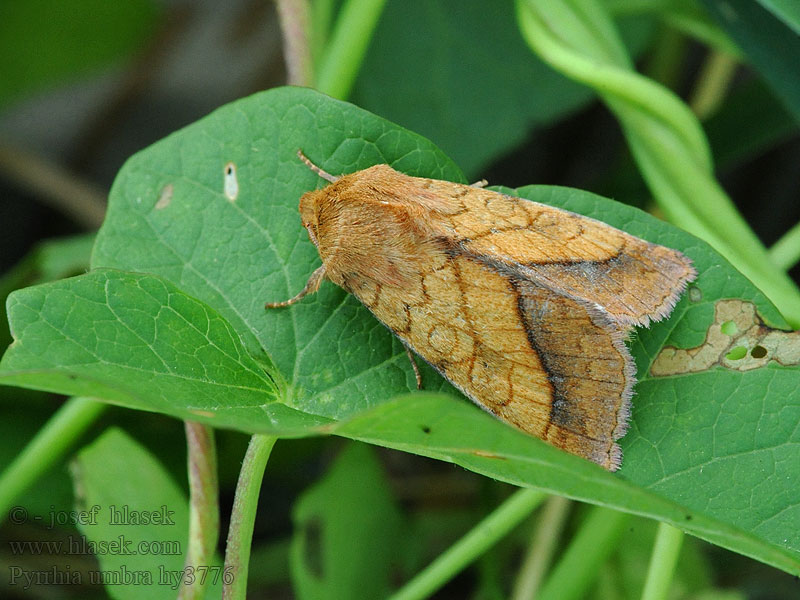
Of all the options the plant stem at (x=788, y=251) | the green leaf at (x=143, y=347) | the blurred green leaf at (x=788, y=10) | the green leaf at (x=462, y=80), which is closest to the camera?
the green leaf at (x=143, y=347)

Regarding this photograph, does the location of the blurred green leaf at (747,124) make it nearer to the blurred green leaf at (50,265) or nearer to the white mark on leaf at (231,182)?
the white mark on leaf at (231,182)

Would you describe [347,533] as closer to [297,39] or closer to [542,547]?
[542,547]

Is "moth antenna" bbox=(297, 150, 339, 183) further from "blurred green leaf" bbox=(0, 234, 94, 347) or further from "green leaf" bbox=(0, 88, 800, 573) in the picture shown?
"blurred green leaf" bbox=(0, 234, 94, 347)

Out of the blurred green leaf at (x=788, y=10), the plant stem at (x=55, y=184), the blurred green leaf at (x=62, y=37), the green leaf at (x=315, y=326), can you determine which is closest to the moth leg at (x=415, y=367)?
the green leaf at (x=315, y=326)

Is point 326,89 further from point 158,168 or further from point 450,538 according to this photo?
point 450,538

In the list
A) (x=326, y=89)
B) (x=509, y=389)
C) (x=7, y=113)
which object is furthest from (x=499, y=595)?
(x=7, y=113)

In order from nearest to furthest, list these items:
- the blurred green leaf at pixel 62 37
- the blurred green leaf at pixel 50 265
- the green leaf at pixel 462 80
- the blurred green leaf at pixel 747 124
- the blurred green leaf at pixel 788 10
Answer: the blurred green leaf at pixel 788 10
the blurred green leaf at pixel 50 265
the blurred green leaf at pixel 747 124
the green leaf at pixel 462 80
the blurred green leaf at pixel 62 37

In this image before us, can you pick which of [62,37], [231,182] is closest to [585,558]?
[231,182]
